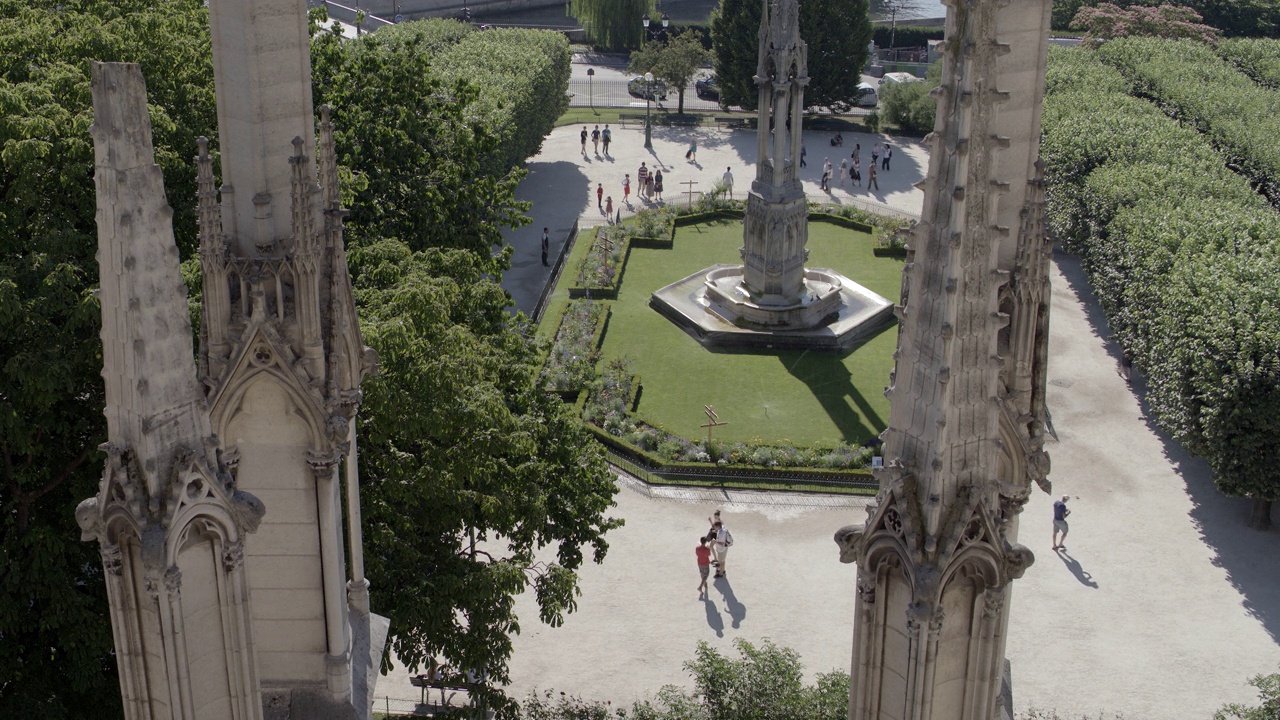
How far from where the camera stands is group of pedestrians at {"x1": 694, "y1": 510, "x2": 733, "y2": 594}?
3756cm

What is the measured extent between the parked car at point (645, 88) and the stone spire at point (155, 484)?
236 feet

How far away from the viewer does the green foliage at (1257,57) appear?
7838cm

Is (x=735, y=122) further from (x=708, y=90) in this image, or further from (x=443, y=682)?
(x=443, y=682)

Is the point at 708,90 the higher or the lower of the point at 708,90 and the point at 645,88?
the lower

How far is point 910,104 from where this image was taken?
271ft

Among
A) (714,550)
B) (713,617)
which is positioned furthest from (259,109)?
(714,550)

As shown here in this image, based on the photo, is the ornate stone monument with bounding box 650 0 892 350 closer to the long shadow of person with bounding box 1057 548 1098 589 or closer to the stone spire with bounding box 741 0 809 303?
the stone spire with bounding box 741 0 809 303

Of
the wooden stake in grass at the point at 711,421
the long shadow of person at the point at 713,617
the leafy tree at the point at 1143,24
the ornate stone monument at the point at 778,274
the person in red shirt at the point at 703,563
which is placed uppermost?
the leafy tree at the point at 1143,24

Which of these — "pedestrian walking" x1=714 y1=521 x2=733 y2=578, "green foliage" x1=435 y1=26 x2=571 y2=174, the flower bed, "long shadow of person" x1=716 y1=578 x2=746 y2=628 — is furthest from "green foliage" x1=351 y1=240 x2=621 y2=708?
"green foliage" x1=435 y1=26 x2=571 y2=174

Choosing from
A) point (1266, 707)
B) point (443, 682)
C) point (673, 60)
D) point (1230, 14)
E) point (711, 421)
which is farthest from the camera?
point (1230, 14)

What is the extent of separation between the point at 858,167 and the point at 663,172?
9.99 m

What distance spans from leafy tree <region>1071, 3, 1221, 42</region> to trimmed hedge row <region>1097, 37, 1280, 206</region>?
6265 millimetres

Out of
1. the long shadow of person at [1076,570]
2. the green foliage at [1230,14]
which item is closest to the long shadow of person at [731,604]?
the long shadow of person at [1076,570]

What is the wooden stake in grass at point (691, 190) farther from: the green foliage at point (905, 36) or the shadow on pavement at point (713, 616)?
the green foliage at point (905, 36)
